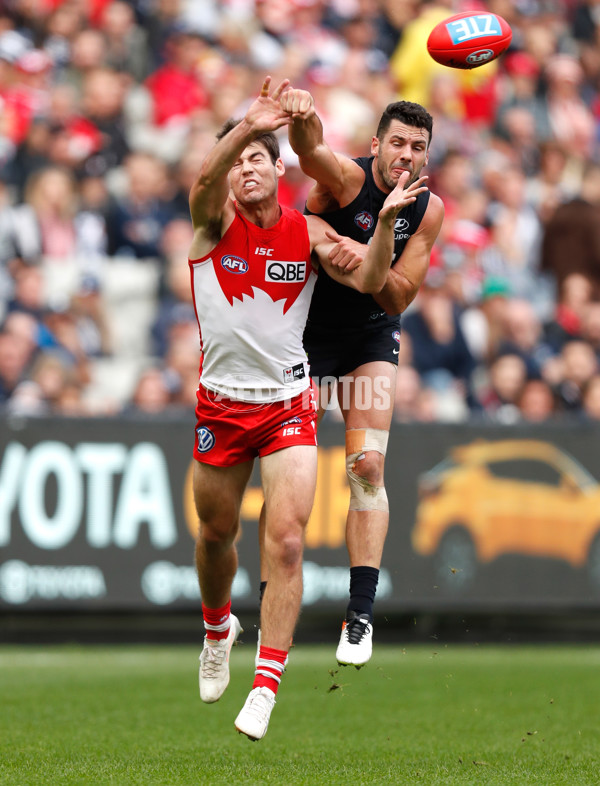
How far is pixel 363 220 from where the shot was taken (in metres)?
7.77

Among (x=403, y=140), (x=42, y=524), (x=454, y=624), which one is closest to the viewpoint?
(x=403, y=140)

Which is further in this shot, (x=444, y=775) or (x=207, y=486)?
(x=207, y=486)

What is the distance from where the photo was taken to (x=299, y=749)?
792cm

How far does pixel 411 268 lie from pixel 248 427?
4.29 feet

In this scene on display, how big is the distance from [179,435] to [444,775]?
6.37m

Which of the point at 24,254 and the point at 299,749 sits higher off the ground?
the point at 24,254

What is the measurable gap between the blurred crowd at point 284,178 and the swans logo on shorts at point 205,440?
4273mm

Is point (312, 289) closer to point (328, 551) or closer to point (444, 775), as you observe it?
point (444, 775)

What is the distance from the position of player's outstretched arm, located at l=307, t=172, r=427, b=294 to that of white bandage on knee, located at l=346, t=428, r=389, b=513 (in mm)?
995

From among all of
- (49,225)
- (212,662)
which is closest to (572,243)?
(49,225)

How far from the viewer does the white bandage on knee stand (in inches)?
314

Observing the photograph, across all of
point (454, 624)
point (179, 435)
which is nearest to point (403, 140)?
point (179, 435)

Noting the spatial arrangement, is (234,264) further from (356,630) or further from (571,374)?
(571,374)

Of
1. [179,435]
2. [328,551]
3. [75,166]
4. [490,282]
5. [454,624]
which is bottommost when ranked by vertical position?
[454,624]
